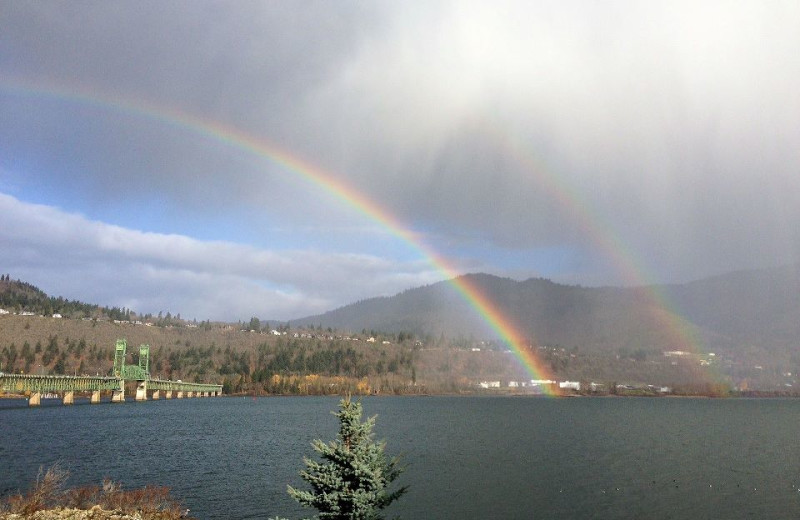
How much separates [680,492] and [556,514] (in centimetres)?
1817

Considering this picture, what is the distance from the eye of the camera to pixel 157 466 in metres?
70.6

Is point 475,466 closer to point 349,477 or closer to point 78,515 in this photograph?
point 78,515

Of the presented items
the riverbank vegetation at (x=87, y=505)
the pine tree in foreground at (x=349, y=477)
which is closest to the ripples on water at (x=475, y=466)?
the riverbank vegetation at (x=87, y=505)

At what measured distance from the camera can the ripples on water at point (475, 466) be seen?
5203 centimetres

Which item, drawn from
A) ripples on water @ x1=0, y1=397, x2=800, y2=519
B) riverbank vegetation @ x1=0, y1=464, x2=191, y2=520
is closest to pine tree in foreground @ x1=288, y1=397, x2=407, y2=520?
ripples on water @ x1=0, y1=397, x2=800, y2=519

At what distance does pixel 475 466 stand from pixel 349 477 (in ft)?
174

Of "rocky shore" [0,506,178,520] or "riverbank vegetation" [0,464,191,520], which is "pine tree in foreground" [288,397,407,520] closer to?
"rocky shore" [0,506,178,520]

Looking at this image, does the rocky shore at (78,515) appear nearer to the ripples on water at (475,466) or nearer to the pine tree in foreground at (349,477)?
the ripples on water at (475,466)

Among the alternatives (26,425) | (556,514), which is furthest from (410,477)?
(26,425)

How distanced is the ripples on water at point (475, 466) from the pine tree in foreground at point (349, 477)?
8371mm

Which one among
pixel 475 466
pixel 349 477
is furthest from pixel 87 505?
pixel 475 466

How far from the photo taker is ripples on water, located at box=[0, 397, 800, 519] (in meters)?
52.0

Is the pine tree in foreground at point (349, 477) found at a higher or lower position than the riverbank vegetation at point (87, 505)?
higher

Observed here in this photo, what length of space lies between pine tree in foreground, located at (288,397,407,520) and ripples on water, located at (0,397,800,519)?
8.37 metres
